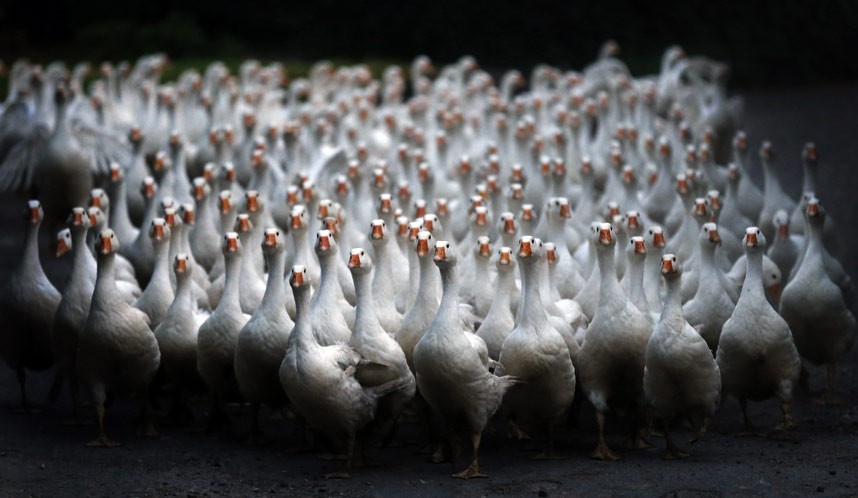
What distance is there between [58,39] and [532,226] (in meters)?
17.9

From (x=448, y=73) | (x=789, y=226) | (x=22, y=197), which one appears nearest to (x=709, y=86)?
(x=448, y=73)

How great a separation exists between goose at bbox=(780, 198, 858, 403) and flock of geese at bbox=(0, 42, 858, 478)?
0.02m

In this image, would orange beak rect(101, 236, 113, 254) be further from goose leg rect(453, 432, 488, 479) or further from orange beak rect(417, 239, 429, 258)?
goose leg rect(453, 432, 488, 479)

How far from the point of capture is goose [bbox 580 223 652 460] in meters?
8.14

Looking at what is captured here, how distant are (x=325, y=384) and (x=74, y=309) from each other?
7.21 feet

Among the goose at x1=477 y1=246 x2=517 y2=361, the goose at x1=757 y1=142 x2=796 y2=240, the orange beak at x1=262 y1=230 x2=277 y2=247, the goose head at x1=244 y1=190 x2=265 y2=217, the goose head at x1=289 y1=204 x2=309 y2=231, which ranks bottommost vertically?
the goose at x1=477 y1=246 x2=517 y2=361

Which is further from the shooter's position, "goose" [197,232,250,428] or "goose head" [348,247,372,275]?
"goose" [197,232,250,428]

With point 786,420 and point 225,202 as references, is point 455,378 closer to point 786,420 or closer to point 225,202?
point 786,420

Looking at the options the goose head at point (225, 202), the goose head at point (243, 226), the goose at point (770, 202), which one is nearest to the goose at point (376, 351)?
the goose head at point (243, 226)

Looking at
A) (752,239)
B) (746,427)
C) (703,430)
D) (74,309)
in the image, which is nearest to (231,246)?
(74,309)

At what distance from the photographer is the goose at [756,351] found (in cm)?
820

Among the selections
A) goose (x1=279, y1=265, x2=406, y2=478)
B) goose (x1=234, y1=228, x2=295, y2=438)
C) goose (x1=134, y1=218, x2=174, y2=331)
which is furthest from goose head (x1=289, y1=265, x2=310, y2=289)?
goose (x1=134, y1=218, x2=174, y2=331)

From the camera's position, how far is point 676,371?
782 cm

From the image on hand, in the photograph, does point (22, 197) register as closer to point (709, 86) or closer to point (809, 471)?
point (709, 86)
